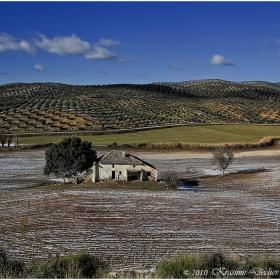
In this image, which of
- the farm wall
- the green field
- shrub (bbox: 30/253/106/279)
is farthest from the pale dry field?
the green field

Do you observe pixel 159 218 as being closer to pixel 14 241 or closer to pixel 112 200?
pixel 112 200

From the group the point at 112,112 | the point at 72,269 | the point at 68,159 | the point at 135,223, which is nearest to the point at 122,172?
the point at 68,159

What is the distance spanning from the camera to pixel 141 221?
26.6 m

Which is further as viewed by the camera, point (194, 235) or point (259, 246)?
point (194, 235)

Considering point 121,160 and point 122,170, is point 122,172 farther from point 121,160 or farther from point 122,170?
point 121,160

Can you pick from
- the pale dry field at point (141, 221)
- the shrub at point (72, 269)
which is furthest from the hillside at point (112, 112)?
the shrub at point (72, 269)

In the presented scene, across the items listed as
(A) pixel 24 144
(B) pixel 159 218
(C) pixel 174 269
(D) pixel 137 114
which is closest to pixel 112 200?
(B) pixel 159 218

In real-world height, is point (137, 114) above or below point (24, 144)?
above

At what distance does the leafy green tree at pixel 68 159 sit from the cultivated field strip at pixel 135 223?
3927mm

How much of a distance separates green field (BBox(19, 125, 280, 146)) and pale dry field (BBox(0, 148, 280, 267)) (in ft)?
84.0

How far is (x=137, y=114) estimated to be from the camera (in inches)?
4040

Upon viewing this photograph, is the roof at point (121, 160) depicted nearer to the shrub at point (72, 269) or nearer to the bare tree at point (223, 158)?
the bare tree at point (223, 158)

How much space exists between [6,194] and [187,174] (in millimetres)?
20832

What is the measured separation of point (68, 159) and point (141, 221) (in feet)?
53.5
